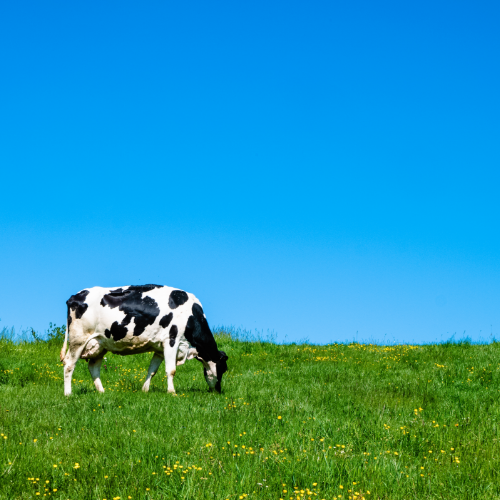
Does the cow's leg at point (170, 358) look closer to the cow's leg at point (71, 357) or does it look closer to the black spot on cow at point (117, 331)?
the black spot on cow at point (117, 331)

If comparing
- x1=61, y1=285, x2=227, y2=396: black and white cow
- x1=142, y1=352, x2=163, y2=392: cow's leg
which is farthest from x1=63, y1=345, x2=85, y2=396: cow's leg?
x1=142, y1=352, x2=163, y2=392: cow's leg

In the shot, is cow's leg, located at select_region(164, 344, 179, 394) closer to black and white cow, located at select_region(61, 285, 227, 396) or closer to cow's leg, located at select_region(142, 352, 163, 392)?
black and white cow, located at select_region(61, 285, 227, 396)

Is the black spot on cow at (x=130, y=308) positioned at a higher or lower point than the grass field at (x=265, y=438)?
higher

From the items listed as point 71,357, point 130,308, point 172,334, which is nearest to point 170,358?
point 172,334

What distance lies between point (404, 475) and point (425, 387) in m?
6.72

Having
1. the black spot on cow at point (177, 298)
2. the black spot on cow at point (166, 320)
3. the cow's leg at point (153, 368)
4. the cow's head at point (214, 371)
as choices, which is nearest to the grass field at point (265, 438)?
the cow's head at point (214, 371)

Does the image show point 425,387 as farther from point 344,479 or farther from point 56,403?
point 56,403

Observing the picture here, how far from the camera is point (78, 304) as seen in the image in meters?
12.4

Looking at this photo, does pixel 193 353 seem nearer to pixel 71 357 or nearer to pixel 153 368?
pixel 153 368

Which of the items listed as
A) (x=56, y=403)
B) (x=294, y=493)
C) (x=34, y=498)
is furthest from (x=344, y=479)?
(x=56, y=403)

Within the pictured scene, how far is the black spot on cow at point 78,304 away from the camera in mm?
12414

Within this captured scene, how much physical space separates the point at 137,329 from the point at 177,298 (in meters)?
1.28

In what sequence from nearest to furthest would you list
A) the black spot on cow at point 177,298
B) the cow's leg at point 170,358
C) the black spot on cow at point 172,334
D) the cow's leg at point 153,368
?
the cow's leg at point 170,358, the cow's leg at point 153,368, the black spot on cow at point 172,334, the black spot on cow at point 177,298

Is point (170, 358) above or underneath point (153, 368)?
above
